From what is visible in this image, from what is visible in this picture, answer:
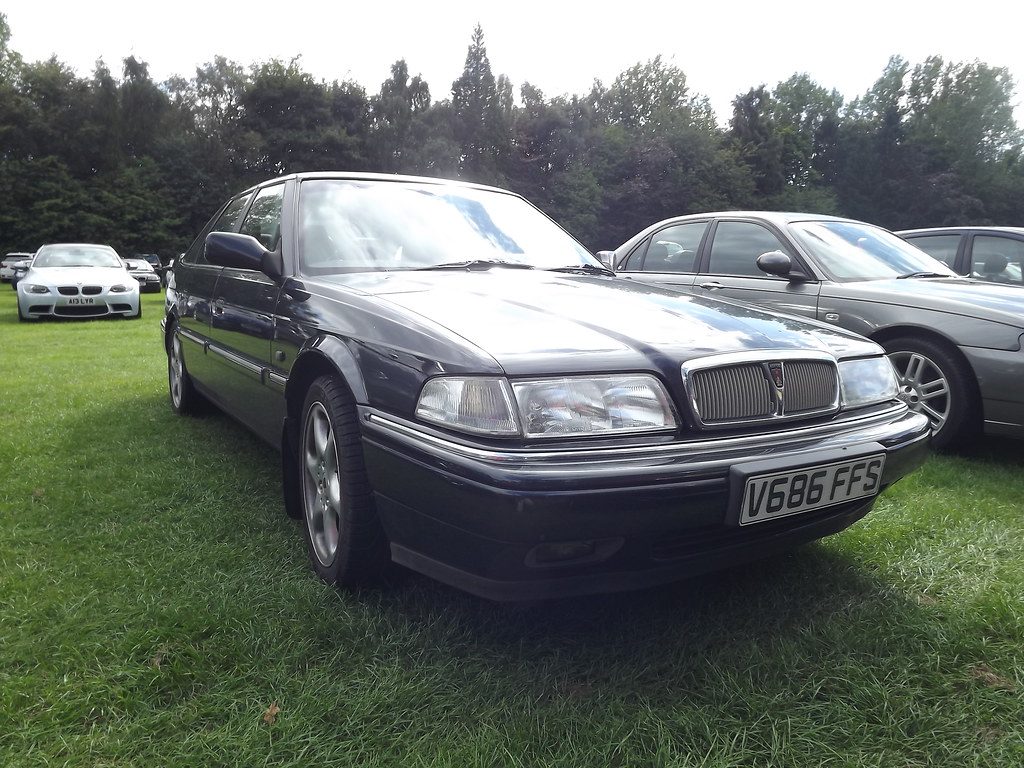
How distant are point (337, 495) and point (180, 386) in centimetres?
294

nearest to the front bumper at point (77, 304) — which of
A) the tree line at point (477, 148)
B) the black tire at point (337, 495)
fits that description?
the black tire at point (337, 495)

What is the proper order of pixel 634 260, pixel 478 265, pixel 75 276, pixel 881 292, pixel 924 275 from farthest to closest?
pixel 75 276 < pixel 634 260 < pixel 924 275 < pixel 881 292 < pixel 478 265

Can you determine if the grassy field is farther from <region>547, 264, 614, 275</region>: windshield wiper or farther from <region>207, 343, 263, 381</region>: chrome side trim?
<region>547, 264, 614, 275</region>: windshield wiper

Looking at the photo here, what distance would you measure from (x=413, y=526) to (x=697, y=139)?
41.3 metres

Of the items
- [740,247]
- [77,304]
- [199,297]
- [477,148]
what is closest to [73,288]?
[77,304]

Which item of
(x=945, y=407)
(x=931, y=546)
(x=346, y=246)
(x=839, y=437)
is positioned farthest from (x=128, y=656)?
(x=945, y=407)

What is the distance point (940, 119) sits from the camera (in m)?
47.3

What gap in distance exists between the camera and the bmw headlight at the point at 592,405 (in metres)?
1.78

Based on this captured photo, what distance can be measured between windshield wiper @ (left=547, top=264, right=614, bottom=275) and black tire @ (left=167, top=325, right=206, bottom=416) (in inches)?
99.8

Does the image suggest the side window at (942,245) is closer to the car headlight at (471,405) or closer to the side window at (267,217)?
the side window at (267,217)

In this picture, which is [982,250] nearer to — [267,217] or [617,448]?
[267,217]

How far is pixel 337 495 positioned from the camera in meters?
2.35

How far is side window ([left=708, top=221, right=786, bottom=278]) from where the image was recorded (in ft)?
16.2

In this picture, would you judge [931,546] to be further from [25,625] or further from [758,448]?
[25,625]
